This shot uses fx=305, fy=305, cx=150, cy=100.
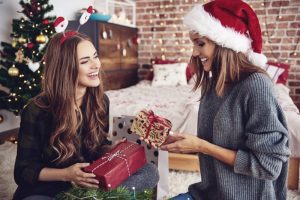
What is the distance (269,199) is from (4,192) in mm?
1910

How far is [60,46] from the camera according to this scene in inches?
59.2

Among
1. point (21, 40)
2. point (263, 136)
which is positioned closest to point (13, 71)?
point (21, 40)

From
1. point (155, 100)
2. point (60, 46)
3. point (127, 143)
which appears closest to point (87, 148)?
point (127, 143)

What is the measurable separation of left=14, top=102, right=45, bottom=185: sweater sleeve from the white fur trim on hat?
0.83m

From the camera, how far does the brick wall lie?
4293mm

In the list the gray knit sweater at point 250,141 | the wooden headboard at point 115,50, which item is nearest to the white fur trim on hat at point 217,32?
the gray knit sweater at point 250,141

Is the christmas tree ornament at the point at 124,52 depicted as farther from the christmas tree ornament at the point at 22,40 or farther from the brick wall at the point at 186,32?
the christmas tree ornament at the point at 22,40

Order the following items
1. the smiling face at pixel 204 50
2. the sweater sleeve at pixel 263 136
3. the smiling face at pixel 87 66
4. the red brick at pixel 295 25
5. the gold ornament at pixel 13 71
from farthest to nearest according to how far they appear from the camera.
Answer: the red brick at pixel 295 25, the gold ornament at pixel 13 71, the smiling face at pixel 87 66, the smiling face at pixel 204 50, the sweater sleeve at pixel 263 136

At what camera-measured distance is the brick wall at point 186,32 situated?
4.29 meters

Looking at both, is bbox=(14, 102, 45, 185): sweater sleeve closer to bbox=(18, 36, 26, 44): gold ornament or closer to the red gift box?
the red gift box

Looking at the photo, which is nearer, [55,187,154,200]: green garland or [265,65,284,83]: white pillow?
[55,187,154,200]: green garland

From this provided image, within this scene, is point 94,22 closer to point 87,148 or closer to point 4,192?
point 4,192

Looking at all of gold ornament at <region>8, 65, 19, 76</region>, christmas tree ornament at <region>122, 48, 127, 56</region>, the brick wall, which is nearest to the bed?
gold ornament at <region>8, 65, 19, 76</region>

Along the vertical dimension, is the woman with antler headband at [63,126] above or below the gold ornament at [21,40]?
below
